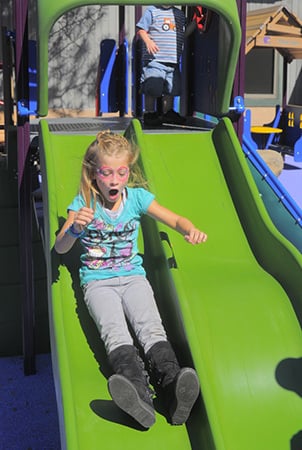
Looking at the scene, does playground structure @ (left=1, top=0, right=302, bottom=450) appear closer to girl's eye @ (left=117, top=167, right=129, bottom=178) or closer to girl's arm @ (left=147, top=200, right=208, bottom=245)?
girl's arm @ (left=147, top=200, right=208, bottom=245)

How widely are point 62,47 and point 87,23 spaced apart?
0.69 m

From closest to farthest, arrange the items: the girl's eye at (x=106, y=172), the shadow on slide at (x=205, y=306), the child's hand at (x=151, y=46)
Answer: the shadow on slide at (x=205, y=306)
the girl's eye at (x=106, y=172)
the child's hand at (x=151, y=46)

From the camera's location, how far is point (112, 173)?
265 centimetres

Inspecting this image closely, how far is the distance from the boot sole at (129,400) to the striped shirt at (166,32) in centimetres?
315

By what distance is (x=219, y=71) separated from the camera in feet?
12.3

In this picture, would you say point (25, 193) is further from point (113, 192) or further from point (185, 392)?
point (185, 392)

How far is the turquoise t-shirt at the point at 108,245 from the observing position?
2746 millimetres

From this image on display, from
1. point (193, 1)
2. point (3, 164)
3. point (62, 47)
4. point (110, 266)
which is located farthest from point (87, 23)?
point (110, 266)

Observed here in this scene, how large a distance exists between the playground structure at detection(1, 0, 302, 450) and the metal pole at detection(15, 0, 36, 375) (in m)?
0.02


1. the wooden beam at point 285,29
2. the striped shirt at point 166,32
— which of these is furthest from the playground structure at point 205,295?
the wooden beam at point 285,29

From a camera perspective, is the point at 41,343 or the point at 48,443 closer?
the point at 48,443

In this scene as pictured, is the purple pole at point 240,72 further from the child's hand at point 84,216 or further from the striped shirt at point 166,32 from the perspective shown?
the child's hand at point 84,216

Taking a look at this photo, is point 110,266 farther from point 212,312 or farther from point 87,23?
point 87,23

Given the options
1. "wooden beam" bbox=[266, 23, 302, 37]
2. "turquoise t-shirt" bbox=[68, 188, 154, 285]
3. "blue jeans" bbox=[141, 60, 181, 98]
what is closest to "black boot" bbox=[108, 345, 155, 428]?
"turquoise t-shirt" bbox=[68, 188, 154, 285]
